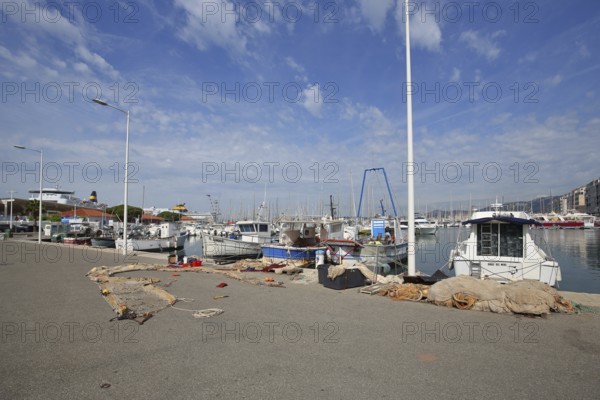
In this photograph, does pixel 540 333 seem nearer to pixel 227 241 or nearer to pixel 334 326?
pixel 334 326

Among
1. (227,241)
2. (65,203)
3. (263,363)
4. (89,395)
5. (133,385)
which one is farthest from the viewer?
(65,203)

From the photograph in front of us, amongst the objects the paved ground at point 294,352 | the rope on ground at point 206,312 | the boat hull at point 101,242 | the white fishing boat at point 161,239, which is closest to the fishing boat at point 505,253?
the paved ground at point 294,352

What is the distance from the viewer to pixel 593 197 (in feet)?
528

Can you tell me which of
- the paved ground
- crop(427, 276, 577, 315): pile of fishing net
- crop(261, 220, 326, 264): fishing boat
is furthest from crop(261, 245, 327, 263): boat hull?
crop(427, 276, 577, 315): pile of fishing net

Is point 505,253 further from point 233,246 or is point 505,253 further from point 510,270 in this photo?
point 233,246

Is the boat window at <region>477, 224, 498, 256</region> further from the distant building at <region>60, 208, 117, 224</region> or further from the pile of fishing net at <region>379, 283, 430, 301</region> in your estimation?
the distant building at <region>60, 208, 117, 224</region>

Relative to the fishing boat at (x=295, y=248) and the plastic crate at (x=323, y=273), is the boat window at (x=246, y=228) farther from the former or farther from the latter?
the plastic crate at (x=323, y=273)

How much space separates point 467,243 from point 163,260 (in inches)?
660

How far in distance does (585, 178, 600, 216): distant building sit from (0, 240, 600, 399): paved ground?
181 m

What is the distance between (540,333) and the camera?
23.3 feet

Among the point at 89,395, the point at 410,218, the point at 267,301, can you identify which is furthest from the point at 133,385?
the point at 410,218

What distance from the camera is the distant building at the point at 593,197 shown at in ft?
506

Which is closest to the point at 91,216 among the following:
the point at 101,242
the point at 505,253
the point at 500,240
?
the point at 101,242

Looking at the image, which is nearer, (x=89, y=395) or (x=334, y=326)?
(x=89, y=395)
